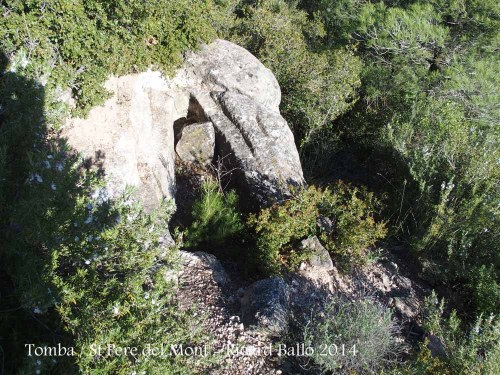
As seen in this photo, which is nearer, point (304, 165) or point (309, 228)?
point (309, 228)

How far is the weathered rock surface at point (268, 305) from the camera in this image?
344 centimetres

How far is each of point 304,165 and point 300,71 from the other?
5.28ft

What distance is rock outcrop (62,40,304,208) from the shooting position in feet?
14.5

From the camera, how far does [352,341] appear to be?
3.39m

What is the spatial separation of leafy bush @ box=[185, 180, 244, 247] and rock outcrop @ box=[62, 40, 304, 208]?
481 mm

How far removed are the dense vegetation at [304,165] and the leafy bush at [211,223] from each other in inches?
0.8

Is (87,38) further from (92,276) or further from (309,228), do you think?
(309,228)

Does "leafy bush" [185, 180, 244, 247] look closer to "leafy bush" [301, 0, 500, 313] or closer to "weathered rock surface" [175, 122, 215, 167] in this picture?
"weathered rock surface" [175, 122, 215, 167]

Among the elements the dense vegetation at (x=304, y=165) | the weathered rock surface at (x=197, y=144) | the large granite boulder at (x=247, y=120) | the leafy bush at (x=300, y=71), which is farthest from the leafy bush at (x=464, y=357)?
the leafy bush at (x=300, y=71)

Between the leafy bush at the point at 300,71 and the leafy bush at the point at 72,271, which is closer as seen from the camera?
the leafy bush at the point at 72,271

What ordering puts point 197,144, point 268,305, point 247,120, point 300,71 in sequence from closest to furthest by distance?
point 268,305, point 197,144, point 247,120, point 300,71

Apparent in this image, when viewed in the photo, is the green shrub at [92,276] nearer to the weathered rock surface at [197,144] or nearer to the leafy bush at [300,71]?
the weathered rock surface at [197,144]

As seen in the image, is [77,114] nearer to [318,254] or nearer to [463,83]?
[318,254]

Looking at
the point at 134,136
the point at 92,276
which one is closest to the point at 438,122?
the point at 134,136
